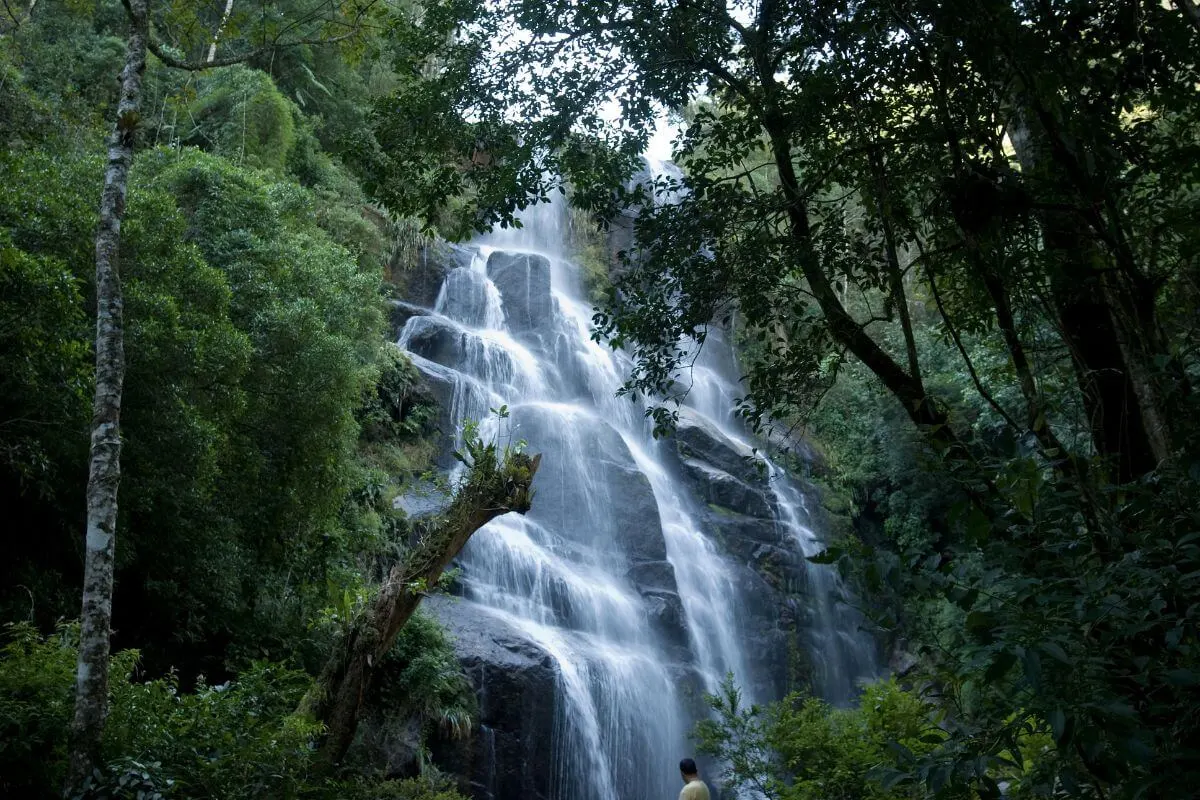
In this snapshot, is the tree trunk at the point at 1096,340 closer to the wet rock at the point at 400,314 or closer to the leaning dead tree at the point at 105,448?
the leaning dead tree at the point at 105,448

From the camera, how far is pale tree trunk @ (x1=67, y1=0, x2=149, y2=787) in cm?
548

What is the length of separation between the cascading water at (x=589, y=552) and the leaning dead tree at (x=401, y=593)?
3.36 m

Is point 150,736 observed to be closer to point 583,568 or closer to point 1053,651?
point 1053,651

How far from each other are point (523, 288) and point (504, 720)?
13855 millimetres

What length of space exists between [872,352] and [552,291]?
70.8 feet

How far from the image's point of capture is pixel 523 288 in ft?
80.9

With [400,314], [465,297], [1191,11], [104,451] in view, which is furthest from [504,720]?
[465,297]

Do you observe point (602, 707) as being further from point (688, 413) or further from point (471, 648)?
point (688, 413)

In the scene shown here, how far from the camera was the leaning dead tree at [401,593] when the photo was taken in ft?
27.6

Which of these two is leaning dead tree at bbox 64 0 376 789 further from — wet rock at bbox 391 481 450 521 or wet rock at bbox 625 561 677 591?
wet rock at bbox 625 561 677 591

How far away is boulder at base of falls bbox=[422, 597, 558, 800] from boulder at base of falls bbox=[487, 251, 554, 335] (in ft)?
37.2

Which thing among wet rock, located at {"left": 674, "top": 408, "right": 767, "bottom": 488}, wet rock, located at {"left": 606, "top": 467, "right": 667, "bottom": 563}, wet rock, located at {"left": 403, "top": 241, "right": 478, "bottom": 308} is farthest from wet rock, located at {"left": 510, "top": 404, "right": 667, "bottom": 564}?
wet rock, located at {"left": 403, "top": 241, "right": 478, "bottom": 308}

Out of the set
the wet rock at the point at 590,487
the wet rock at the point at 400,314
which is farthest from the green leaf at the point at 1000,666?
the wet rock at the point at 400,314

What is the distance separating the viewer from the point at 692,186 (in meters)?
6.65
